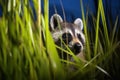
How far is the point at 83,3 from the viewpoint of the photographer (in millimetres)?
1057

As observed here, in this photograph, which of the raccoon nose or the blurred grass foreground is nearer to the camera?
the blurred grass foreground

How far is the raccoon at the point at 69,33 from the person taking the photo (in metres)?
0.97

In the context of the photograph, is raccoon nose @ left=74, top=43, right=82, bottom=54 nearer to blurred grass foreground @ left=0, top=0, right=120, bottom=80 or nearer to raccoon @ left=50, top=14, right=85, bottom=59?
raccoon @ left=50, top=14, right=85, bottom=59

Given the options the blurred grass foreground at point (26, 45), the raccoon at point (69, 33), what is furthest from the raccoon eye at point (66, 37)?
the blurred grass foreground at point (26, 45)

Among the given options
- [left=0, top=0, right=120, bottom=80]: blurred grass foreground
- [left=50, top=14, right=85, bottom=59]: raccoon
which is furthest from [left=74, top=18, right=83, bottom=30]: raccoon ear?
[left=0, top=0, right=120, bottom=80]: blurred grass foreground

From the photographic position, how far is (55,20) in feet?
3.25

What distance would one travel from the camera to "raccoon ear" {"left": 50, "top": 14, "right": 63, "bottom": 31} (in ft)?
3.20

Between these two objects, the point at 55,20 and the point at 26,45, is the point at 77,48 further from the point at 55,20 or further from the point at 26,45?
the point at 26,45

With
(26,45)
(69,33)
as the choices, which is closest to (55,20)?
(69,33)

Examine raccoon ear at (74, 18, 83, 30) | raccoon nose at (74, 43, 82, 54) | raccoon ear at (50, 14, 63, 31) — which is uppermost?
raccoon ear at (50, 14, 63, 31)

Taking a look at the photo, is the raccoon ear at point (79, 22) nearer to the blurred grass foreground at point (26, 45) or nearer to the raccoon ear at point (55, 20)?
the raccoon ear at point (55, 20)

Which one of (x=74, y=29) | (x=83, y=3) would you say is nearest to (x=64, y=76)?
(x=74, y=29)

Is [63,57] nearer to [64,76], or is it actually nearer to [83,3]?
[64,76]

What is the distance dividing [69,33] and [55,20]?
0.22ft
